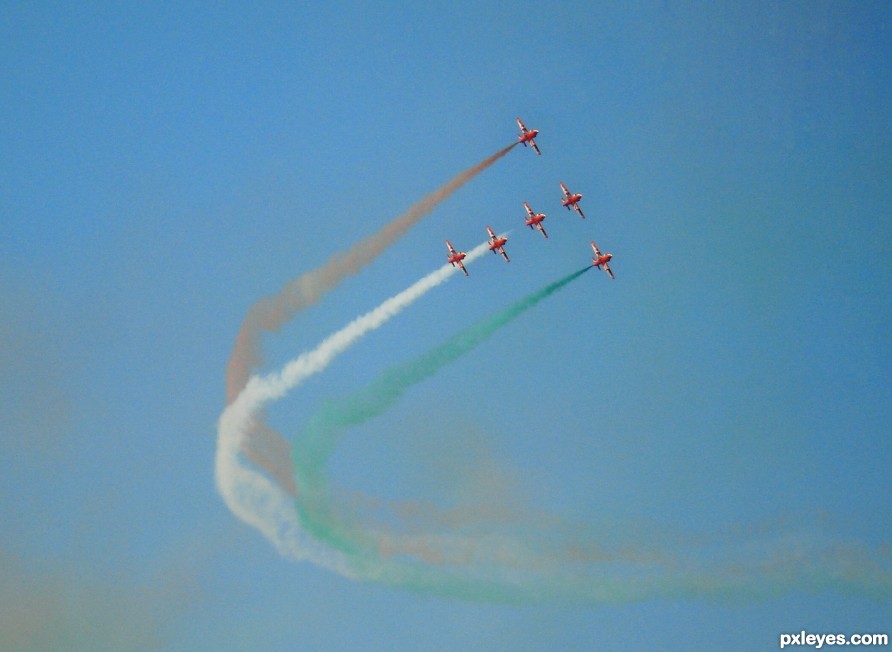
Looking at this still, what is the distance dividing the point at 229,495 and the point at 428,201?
1081 inches

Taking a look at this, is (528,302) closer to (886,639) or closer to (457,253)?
(457,253)

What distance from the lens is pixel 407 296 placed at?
8506 centimetres

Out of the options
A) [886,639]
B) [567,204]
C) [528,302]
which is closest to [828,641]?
[886,639]

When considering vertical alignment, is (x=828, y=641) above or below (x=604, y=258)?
below

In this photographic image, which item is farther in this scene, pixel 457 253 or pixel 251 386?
pixel 457 253

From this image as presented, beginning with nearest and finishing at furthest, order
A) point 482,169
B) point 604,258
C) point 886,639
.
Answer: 1. point 886,639
2. point 482,169
3. point 604,258

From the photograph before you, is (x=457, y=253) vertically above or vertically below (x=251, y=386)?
above

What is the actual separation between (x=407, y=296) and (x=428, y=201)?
25.6 ft

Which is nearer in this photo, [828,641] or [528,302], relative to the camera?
[828,641]

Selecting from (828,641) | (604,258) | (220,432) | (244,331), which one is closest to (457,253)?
(604,258)

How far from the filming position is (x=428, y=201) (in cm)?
8375

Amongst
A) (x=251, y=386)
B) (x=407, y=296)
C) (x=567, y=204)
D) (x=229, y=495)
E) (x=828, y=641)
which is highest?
(x=567, y=204)

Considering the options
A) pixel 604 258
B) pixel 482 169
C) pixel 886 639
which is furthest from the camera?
pixel 604 258

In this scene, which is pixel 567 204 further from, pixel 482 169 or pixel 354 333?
pixel 354 333
